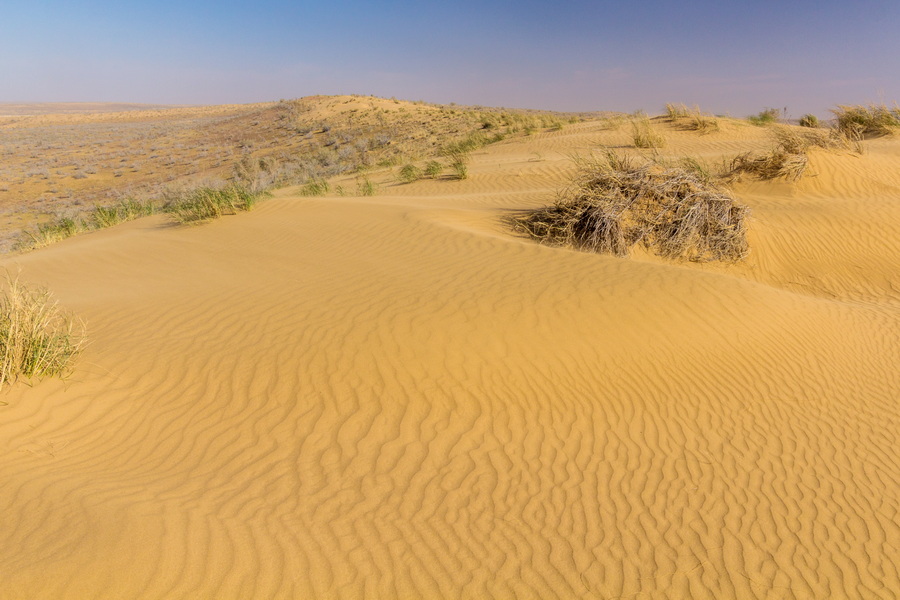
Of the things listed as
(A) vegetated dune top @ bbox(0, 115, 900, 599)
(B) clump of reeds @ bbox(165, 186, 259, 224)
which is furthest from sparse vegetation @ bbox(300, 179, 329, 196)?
Result: (A) vegetated dune top @ bbox(0, 115, 900, 599)

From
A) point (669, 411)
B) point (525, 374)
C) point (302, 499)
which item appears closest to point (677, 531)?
point (669, 411)

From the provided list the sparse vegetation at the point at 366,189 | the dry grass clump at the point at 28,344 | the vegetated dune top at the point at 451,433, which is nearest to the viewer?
the vegetated dune top at the point at 451,433

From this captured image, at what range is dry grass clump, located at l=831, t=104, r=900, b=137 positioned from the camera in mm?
19109

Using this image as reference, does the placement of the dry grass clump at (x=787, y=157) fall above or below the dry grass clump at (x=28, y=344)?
above

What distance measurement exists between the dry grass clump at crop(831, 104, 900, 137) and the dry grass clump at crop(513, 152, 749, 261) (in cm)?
1288

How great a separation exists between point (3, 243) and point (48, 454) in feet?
49.6

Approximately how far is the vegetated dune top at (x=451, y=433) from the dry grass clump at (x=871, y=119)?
13573 mm

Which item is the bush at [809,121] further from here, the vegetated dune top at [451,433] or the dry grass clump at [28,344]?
the dry grass clump at [28,344]

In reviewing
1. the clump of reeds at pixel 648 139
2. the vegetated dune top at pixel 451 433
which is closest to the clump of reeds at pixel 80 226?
the vegetated dune top at pixel 451 433

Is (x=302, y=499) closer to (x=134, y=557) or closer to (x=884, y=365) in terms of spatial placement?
(x=134, y=557)

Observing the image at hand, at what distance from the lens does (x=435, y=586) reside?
132 inches

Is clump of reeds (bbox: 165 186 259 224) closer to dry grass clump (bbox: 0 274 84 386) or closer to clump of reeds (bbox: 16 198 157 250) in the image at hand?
clump of reeds (bbox: 16 198 157 250)

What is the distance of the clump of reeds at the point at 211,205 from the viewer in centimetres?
1167

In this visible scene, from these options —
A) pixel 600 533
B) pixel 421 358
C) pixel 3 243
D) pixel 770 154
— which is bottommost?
pixel 3 243
